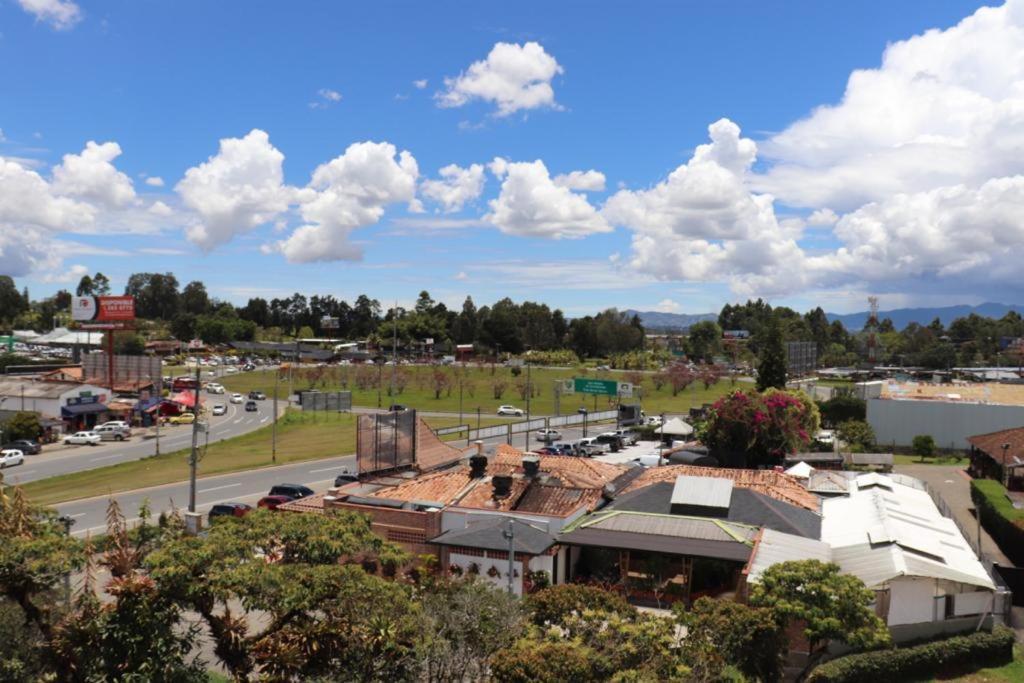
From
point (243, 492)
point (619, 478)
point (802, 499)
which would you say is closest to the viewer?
point (802, 499)

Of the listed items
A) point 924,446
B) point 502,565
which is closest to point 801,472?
point 502,565

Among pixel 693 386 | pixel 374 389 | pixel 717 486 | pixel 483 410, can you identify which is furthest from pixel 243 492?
pixel 693 386

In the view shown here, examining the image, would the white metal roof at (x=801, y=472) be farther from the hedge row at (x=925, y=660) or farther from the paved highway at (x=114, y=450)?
the paved highway at (x=114, y=450)

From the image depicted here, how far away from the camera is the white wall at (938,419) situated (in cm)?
5972

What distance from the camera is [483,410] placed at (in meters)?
92.7

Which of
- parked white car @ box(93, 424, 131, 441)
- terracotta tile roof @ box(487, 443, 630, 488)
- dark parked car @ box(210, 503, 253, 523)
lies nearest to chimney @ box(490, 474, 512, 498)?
terracotta tile roof @ box(487, 443, 630, 488)

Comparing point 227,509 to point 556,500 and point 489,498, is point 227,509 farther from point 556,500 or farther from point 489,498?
point 556,500

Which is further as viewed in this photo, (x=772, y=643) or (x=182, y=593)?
(x=772, y=643)

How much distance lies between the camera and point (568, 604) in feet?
59.9

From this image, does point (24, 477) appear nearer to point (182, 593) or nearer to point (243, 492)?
point (243, 492)

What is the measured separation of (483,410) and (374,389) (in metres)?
25.0

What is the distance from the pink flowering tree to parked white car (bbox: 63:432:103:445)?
5211cm

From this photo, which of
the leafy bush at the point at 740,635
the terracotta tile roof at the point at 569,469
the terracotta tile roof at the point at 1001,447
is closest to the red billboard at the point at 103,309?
the terracotta tile roof at the point at 569,469

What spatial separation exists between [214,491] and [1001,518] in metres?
39.3
